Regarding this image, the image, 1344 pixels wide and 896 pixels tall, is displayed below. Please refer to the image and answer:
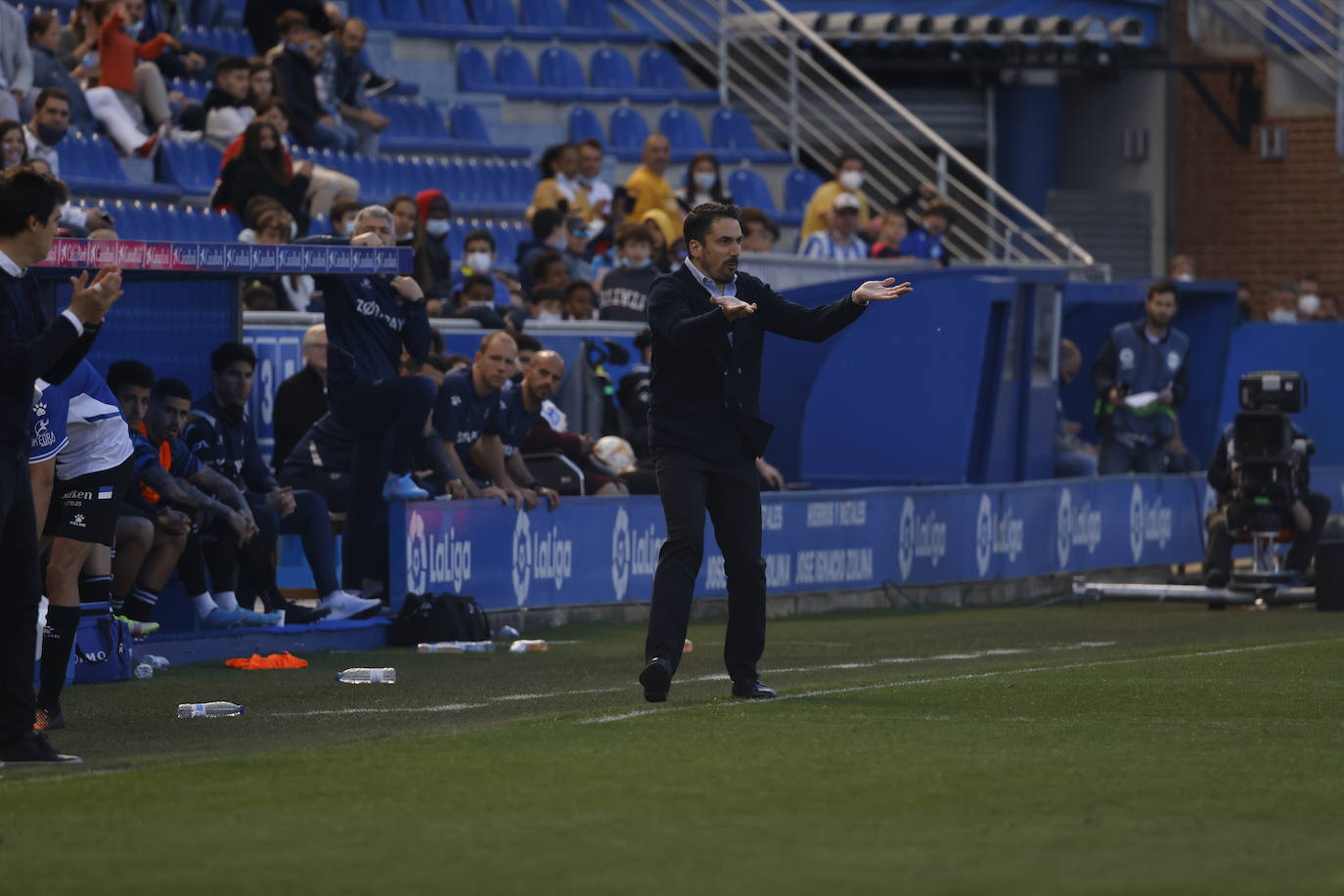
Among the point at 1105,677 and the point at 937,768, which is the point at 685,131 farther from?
the point at 937,768

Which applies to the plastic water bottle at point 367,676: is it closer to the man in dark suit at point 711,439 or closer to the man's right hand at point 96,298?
the man in dark suit at point 711,439

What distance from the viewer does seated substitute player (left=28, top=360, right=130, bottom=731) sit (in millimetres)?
9172

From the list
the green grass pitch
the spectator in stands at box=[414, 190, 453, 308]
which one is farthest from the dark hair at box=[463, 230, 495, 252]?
the green grass pitch

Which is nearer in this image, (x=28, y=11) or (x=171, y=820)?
(x=171, y=820)

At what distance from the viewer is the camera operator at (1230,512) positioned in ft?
52.1

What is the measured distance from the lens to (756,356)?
9.76 metres

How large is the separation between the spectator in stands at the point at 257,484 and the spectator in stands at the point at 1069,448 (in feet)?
25.6

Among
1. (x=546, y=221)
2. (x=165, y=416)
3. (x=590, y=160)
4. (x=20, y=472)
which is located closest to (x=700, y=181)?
(x=590, y=160)

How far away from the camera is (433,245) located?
60.5 ft

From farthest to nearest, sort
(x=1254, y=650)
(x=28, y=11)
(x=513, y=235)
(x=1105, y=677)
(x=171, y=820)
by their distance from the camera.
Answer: (x=513, y=235), (x=28, y=11), (x=1254, y=650), (x=1105, y=677), (x=171, y=820)

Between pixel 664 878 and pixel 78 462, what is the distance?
454 centimetres

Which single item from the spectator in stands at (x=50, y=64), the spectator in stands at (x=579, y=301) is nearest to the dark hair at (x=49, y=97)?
the spectator in stands at (x=50, y=64)

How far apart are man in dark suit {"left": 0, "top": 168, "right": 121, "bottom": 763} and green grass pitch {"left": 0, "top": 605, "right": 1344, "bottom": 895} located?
0.90ft

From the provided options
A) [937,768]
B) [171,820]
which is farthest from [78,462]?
[937,768]
